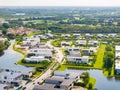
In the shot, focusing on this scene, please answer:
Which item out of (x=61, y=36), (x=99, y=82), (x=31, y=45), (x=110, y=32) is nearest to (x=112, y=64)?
(x=99, y=82)

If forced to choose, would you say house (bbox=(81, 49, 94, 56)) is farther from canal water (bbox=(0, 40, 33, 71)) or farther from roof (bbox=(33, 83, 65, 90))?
roof (bbox=(33, 83, 65, 90))

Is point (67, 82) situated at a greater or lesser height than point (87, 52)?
lesser

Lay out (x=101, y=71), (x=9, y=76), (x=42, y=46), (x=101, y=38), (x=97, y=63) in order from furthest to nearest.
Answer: (x=101, y=38) → (x=42, y=46) → (x=97, y=63) → (x=101, y=71) → (x=9, y=76)

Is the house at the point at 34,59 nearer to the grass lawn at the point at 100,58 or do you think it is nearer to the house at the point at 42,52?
the house at the point at 42,52

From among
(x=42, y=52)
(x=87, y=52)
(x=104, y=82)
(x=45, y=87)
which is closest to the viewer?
(x=45, y=87)

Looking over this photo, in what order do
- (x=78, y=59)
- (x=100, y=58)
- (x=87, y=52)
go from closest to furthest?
(x=78, y=59) < (x=100, y=58) < (x=87, y=52)

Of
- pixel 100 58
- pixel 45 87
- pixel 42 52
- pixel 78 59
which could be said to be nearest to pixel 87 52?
pixel 100 58

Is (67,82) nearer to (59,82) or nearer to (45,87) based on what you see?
(59,82)

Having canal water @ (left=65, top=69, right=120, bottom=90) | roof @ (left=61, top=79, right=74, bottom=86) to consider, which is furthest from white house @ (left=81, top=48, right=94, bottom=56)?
roof @ (left=61, top=79, right=74, bottom=86)

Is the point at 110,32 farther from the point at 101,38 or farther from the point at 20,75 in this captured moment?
the point at 20,75
